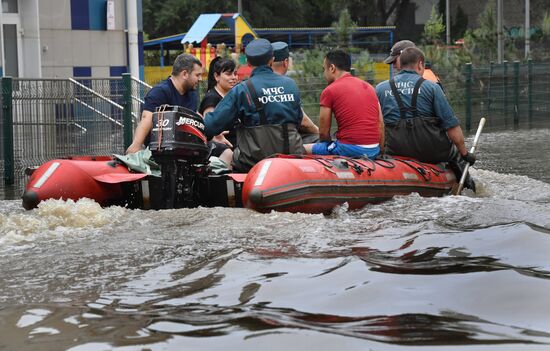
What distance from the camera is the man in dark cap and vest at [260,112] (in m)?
9.12

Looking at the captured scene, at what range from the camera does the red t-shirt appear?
9.66 m

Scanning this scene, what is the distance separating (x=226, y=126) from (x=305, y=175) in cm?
102

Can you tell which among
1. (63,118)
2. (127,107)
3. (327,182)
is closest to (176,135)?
(327,182)

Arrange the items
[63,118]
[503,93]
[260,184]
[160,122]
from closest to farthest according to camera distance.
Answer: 1. [260,184]
2. [160,122]
3. [63,118]
4. [503,93]

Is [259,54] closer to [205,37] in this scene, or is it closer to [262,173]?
[262,173]

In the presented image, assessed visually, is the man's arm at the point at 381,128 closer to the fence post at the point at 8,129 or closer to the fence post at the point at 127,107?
the fence post at the point at 127,107

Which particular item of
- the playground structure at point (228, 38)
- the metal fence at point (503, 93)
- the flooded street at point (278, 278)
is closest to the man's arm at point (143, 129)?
the flooded street at point (278, 278)

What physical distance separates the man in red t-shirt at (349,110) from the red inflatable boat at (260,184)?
324 millimetres

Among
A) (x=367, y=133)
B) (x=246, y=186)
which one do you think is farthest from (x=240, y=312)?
(x=367, y=133)

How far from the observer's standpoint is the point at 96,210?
8516 millimetres

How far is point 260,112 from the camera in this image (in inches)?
360

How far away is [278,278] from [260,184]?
7.84ft

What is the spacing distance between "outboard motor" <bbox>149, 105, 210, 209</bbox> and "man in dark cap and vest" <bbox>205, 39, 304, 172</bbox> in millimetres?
323

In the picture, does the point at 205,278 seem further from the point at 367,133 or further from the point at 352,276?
the point at 367,133
